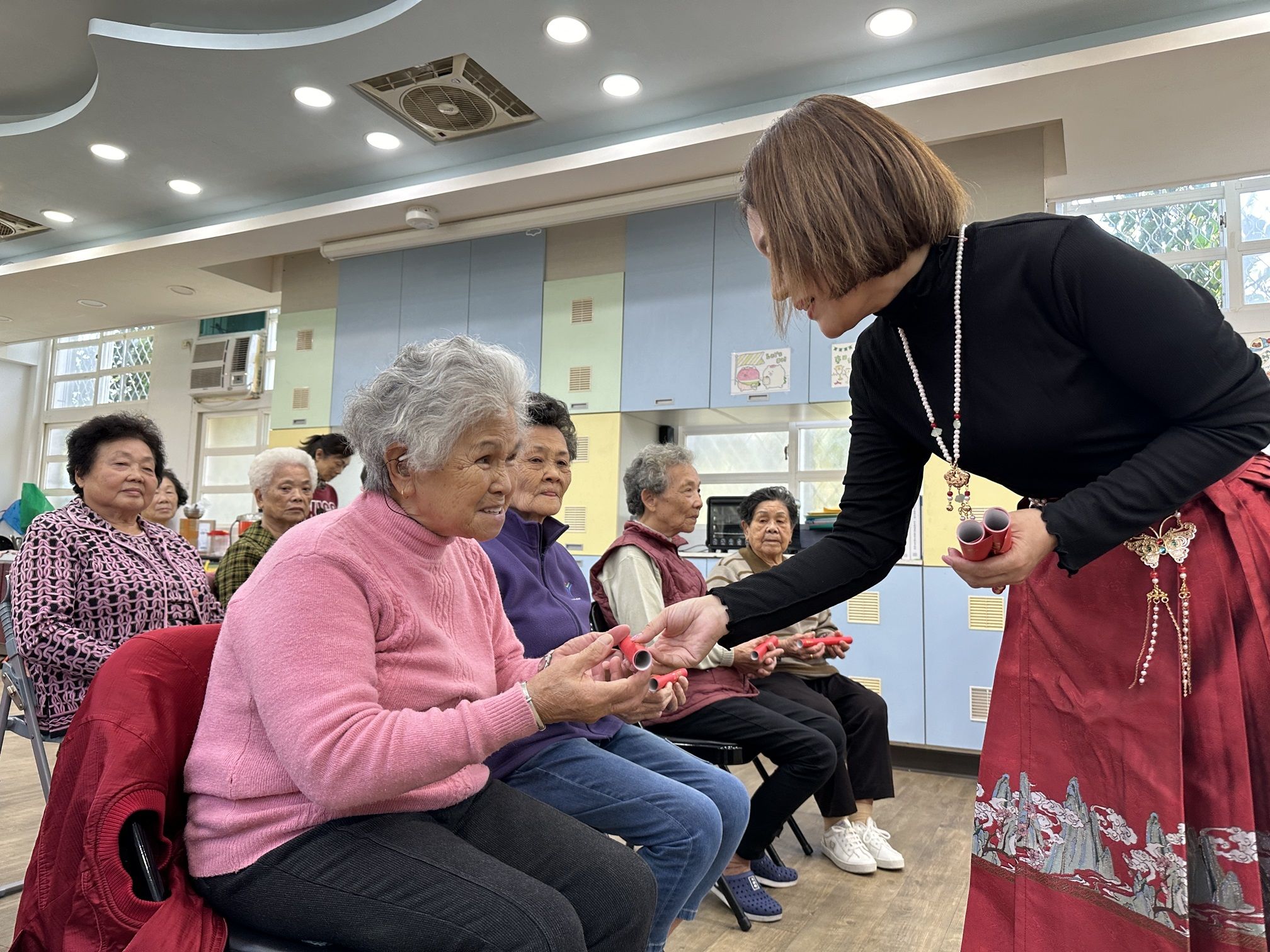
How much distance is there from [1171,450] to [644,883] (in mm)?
919

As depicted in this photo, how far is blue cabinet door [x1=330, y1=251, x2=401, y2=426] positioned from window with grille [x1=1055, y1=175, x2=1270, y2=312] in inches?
166

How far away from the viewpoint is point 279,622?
1.07 m

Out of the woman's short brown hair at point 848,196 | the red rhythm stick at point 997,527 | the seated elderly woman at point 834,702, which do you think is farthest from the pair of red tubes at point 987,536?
the seated elderly woman at point 834,702

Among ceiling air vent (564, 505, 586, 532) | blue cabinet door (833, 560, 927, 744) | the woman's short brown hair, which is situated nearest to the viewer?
the woman's short brown hair

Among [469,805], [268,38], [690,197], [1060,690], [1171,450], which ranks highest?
[268,38]

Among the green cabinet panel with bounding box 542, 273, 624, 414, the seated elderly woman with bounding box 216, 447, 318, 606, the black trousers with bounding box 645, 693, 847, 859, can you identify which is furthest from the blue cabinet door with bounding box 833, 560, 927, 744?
the seated elderly woman with bounding box 216, 447, 318, 606

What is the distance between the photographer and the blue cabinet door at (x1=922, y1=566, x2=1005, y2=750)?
405 cm

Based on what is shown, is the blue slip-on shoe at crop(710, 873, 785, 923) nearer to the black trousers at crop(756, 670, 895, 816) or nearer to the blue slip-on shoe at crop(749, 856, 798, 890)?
the blue slip-on shoe at crop(749, 856, 798, 890)

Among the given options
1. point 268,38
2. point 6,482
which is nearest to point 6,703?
point 268,38

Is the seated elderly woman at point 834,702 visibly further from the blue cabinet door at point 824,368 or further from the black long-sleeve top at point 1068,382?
the black long-sleeve top at point 1068,382

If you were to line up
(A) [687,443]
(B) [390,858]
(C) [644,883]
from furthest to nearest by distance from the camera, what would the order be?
(A) [687,443], (C) [644,883], (B) [390,858]

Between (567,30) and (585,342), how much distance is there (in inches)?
72.8

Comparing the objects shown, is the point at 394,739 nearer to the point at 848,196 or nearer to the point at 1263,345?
the point at 848,196

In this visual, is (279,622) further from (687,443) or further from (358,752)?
(687,443)
